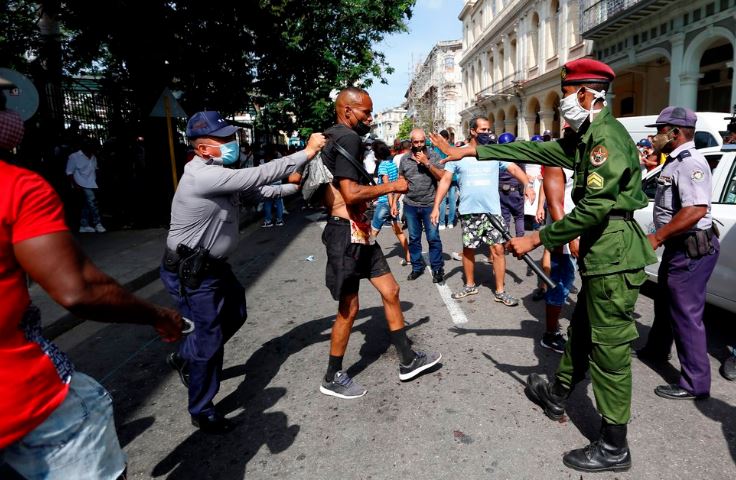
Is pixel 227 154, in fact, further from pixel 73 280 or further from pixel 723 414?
pixel 723 414

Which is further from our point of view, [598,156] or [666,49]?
[666,49]

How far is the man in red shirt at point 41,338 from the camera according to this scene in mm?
1272

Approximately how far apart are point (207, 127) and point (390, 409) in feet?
7.02

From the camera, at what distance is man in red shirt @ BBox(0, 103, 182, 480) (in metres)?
1.27

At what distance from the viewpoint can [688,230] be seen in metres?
3.20

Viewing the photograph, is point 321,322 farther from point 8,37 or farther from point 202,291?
point 8,37

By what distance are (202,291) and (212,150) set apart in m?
0.87

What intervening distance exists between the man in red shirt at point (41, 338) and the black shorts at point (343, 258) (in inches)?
74.9

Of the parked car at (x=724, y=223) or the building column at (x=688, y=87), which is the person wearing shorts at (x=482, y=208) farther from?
the building column at (x=688, y=87)

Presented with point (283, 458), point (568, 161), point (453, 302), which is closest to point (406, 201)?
point (453, 302)

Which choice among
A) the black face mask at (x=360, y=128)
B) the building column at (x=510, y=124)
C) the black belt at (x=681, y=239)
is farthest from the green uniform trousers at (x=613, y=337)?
the building column at (x=510, y=124)

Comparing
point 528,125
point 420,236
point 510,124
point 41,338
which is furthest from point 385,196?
point 510,124

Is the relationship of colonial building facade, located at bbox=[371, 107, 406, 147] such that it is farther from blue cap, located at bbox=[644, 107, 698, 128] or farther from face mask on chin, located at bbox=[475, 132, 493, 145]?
blue cap, located at bbox=[644, 107, 698, 128]

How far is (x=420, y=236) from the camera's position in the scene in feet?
21.2
